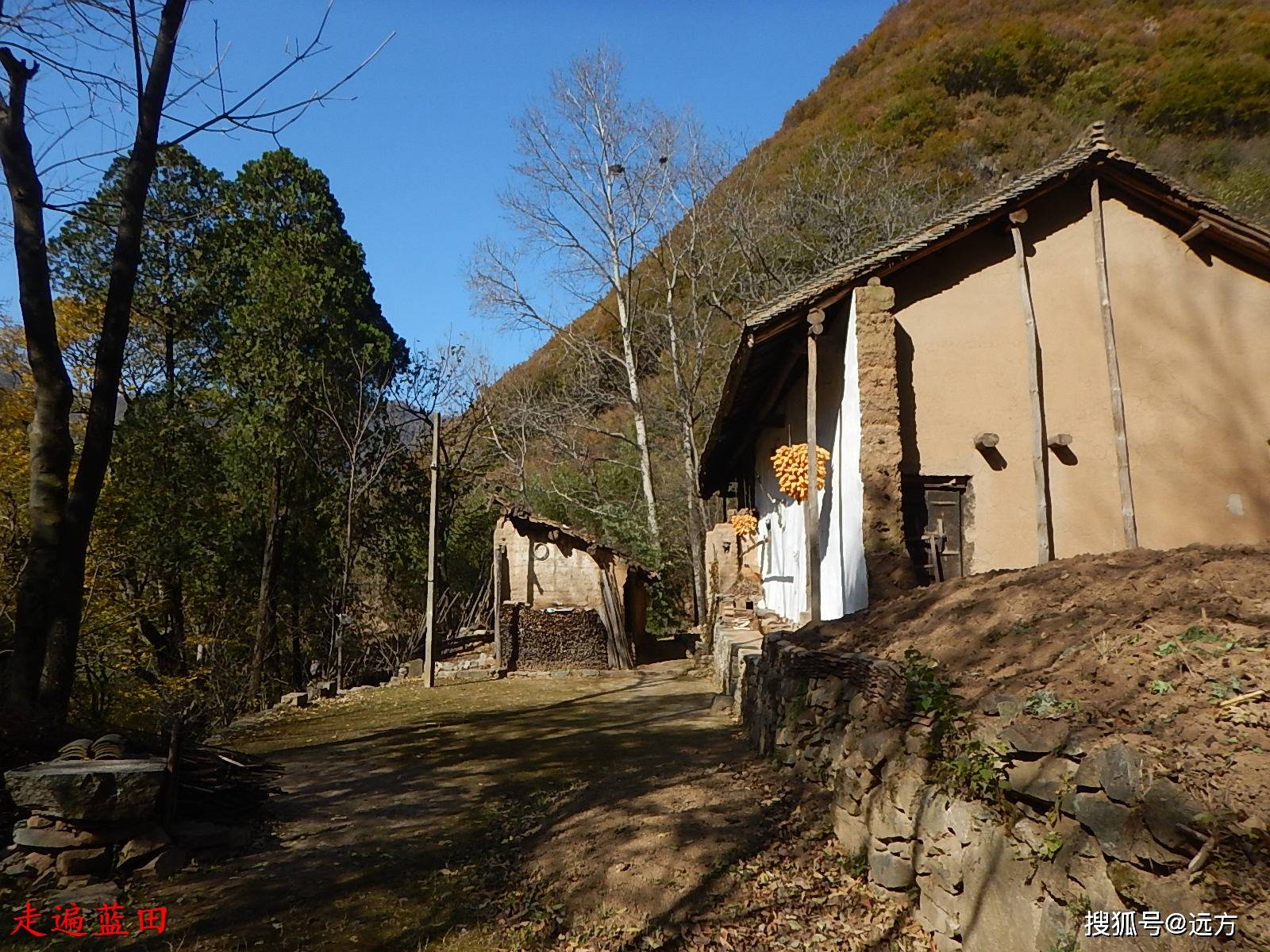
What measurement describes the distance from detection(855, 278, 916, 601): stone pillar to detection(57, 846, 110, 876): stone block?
21.6ft

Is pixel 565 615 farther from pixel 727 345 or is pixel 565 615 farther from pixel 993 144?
pixel 993 144

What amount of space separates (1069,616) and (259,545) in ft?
61.0

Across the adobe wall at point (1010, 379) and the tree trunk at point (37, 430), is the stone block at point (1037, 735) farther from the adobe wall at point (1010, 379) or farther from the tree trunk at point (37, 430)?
the tree trunk at point (37, 430)

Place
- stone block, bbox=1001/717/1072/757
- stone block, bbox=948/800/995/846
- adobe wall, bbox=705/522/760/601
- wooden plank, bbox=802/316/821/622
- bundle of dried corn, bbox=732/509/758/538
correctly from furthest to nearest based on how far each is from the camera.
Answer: adobe wall, bbox=705/522/760/601
bundle of dried corn, bbox=732/509/758/538
wooden plank, bbox=802/316/821/622
stone block, bbox=948/800/995/846
stone block, bbox=1001/717/1072/757

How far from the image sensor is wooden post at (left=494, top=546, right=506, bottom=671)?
17125mm

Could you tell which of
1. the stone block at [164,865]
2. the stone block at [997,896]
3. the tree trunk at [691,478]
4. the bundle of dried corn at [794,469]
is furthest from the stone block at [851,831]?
the tree trunk at [691,478]

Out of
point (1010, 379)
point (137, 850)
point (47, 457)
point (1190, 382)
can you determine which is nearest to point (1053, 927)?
point (137, 850)

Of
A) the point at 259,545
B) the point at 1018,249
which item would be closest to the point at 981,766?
the point at 1018,249

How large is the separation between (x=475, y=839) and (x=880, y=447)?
527cm

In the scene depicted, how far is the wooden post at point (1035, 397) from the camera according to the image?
27.4 ft

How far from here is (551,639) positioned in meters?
17.4

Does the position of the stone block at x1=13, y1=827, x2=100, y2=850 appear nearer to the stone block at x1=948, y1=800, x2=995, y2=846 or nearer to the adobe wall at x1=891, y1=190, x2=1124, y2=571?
the stone block at x1=948, y1=800, x2=995, y2=846

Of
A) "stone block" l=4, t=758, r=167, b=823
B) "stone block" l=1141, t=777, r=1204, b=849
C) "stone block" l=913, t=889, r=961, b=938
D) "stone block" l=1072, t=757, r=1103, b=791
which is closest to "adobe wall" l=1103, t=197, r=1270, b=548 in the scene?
"stone block" l=913, t=889, r=961, b=938

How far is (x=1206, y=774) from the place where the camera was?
2.72 metres
